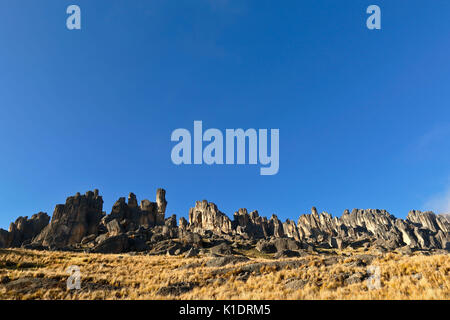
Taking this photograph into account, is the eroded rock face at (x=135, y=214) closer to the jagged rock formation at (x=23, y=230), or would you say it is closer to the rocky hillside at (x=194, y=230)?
the rocky hillside at (x=194, y=230)

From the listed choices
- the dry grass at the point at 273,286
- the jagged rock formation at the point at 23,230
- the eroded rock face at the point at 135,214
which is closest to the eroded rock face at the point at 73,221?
the eroded rock face at the point at 135,214

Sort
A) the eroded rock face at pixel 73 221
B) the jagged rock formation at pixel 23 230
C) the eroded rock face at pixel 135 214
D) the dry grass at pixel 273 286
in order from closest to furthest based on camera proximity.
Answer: the dry grass at pixel 273 286
the eroded rock face at pixel 73 221
the jagged rock formation at pixel 23 230
the eroded rock face at pixel 135 214

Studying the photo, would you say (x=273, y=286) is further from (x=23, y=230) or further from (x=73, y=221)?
(x=23, y=230)

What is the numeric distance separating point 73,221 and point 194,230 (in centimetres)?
6055

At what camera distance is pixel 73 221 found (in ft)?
268

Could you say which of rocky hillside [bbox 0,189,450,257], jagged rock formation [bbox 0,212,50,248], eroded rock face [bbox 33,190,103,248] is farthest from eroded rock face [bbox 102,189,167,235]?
jagged rock formation [bbox 0,212,50,248]

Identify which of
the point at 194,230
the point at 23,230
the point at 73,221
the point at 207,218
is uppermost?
the point at 207,218

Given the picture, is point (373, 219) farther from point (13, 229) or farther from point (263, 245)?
point (13, 229)

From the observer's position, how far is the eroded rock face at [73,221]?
74500mm

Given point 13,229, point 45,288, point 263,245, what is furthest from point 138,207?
point 45,288

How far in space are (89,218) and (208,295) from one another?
93.1m

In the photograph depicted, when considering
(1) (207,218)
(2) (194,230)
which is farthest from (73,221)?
(1) (207,218)

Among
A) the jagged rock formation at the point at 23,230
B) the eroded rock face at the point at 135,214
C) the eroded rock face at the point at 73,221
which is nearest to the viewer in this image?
the eroded rock face at the point at 73,221
